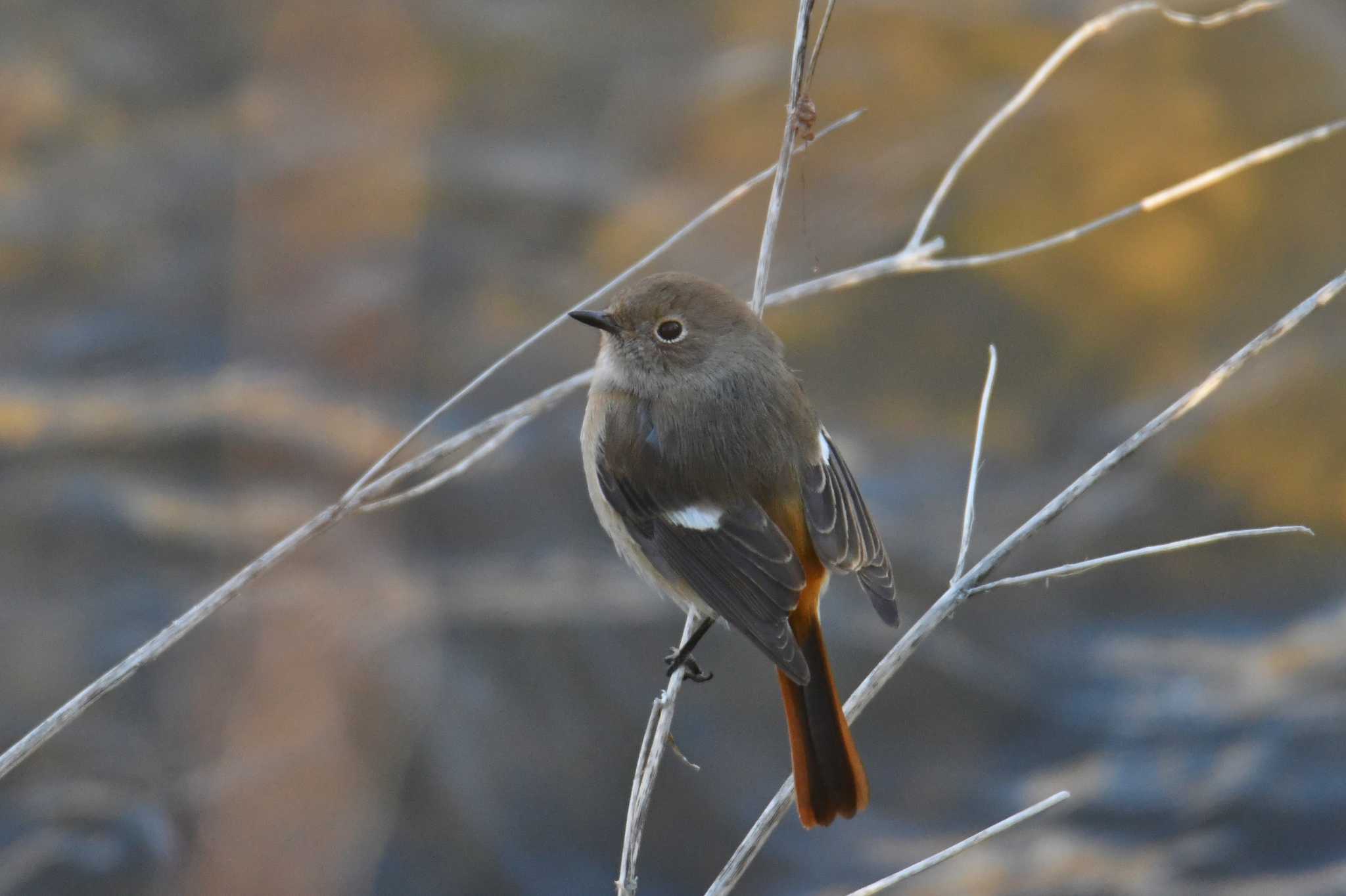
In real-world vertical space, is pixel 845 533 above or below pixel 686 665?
above

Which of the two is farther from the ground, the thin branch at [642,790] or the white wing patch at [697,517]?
the white wing patch at [697,517]

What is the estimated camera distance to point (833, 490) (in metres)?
2.79

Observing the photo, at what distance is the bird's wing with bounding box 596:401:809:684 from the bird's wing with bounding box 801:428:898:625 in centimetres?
8

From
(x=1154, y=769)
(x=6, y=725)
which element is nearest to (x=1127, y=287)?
(x=1154, y=769)

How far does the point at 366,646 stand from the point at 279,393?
868 millimetres

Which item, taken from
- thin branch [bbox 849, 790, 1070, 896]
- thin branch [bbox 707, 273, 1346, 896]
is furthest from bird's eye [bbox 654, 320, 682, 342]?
thin branch [bbox 849, 790, 1070, 896]

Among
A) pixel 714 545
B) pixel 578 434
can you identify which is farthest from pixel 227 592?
pixel 578 434

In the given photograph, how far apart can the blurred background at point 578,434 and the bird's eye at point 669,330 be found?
0.67 m

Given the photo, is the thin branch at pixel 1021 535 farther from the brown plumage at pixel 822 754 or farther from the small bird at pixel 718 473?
the small bird at pixel 718 473

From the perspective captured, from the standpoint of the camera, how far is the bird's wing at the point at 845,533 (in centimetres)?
263

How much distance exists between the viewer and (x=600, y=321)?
2.82m

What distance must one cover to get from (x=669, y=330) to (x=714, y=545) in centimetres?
49

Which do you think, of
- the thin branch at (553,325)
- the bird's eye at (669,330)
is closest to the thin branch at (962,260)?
the thin branch at (553,325)

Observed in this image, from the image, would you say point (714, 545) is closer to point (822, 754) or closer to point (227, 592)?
point (822, 754)
